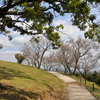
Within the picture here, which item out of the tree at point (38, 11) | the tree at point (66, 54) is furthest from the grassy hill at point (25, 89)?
the tree at point (66, 54)

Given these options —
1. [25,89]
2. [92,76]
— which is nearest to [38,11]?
[25,89]

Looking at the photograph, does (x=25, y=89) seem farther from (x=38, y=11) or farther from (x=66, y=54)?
(x=66, y=54)

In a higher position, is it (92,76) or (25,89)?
(25,89)

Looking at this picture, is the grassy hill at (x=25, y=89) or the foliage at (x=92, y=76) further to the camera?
the foliage at (x=92, y=76)

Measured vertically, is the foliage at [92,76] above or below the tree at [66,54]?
below

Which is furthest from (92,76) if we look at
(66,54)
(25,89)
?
(25,89)

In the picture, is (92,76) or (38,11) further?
(92,76)

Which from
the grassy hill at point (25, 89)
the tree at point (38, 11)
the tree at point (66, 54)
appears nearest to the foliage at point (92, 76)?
the tree at point (66, 54)

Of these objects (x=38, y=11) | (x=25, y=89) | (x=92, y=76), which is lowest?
(x=92, y=76)

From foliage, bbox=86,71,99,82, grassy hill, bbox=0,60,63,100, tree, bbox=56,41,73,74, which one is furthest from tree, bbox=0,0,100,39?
foliage, bbox=86,71,99,82

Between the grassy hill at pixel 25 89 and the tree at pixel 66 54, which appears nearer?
the grassy hill at pixel 25 89

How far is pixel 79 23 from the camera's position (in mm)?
8430

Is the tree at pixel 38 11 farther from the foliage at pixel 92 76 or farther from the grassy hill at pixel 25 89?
the foliage at pixel 92 76

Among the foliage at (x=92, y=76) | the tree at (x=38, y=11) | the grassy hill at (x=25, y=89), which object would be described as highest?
the tree at (x=38, y=11)
